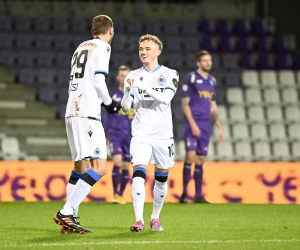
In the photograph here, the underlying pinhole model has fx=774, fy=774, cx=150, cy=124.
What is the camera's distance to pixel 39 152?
1517 cm

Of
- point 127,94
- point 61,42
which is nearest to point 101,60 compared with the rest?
point 127,94

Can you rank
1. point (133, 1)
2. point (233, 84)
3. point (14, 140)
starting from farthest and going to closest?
point (133, 1), point (233, 84), point (14, 140)

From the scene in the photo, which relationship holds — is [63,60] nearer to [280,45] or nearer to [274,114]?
[274,114]

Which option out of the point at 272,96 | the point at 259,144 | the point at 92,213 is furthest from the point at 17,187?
the point at 272,96

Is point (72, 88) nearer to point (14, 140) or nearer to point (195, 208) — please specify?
point (195, 208)

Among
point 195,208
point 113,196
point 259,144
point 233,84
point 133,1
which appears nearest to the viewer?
point 195,208

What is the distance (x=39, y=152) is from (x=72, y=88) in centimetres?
808

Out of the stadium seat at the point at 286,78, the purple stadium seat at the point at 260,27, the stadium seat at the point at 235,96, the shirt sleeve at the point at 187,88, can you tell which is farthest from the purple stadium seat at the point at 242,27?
the shirt sleeve at the point at 187,88

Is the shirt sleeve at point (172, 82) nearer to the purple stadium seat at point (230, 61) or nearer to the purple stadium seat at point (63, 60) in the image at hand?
the purple stadium seat at point (63, 60)

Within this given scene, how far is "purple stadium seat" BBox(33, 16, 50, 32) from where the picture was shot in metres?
17.5

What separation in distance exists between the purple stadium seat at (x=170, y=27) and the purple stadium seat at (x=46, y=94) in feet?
11.4

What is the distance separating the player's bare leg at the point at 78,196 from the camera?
6.92m

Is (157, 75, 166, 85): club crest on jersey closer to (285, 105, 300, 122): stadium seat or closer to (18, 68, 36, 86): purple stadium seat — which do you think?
(18, 68, 36, 86): purple stadium seat

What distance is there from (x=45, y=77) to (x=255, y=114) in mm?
4583
